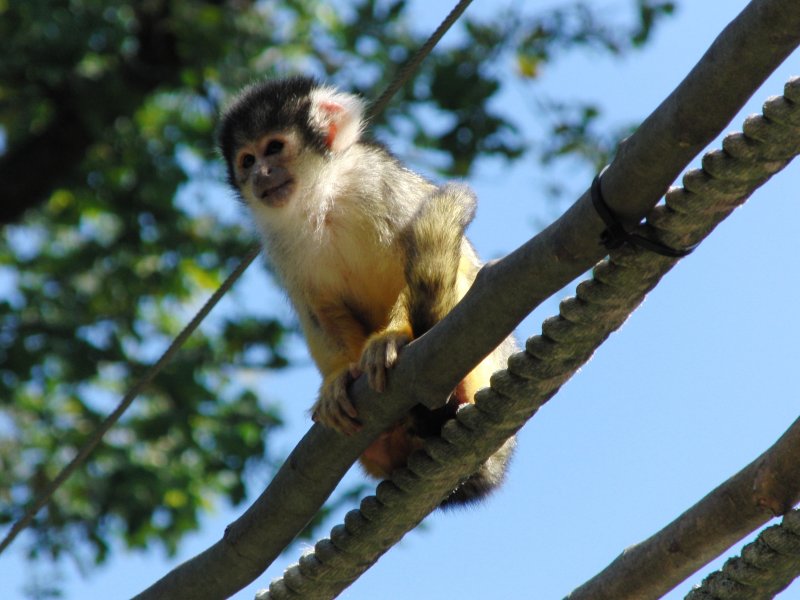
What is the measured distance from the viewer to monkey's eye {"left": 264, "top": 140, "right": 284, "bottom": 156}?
4539 mm

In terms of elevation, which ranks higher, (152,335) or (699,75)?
(152,335)

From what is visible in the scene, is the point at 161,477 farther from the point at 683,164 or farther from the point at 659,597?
the point at 683,164

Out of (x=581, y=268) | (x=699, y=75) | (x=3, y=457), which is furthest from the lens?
(x=3, y=457)

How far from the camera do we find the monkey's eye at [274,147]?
454 cm

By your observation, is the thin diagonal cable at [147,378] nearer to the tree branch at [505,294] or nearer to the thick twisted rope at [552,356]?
the tree branch at [505,294]

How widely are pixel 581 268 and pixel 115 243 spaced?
6484 mm

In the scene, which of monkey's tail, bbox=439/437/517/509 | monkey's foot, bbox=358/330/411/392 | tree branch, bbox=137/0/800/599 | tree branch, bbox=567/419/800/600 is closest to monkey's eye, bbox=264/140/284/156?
monkey's foot, bbox=358/330/411/392

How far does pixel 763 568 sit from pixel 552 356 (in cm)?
63

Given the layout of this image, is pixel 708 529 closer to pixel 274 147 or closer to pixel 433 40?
pixel 433 40

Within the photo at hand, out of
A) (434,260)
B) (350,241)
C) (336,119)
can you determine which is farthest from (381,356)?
(336,119)

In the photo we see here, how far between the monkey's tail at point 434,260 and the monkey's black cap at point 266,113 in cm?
137

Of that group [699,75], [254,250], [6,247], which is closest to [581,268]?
[699,75]

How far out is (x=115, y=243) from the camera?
8.24m

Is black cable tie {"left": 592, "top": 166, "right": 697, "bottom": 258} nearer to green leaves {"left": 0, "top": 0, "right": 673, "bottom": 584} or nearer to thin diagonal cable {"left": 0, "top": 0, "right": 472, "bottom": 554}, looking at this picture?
thin diagonal cable {"left": 0, "top": 0, "right": 472, "bottom": 554}
